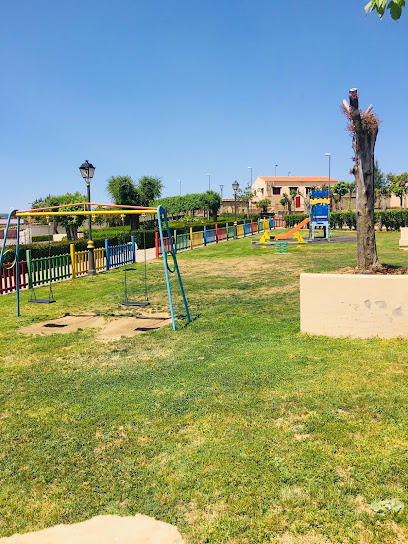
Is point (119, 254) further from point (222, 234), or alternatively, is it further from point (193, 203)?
point (193, 203)

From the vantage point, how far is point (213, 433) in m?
4.14

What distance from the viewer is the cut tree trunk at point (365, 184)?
11523mm

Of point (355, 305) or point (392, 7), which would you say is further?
point (355, 305)

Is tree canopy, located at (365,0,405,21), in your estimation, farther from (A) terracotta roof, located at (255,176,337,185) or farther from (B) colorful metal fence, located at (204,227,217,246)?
(A) terracotta roof, located at (255,176,337,185)

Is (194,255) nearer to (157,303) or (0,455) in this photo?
(157,303)

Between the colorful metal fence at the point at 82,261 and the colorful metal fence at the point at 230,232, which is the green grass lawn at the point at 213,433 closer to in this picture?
the colorful metal fence at the point at 82,261

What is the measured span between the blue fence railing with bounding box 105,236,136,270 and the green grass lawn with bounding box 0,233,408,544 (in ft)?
35.3

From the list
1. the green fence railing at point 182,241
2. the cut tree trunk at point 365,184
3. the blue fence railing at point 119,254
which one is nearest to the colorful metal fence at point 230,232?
the green fence railing at point 182,241

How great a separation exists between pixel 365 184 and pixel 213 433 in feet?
31.2

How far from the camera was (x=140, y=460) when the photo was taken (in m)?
3.76

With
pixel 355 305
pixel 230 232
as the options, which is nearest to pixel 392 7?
pixel 355 305

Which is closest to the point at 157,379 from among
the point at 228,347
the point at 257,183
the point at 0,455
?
the point at 228,347

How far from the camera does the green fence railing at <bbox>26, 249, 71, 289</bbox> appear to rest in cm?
1403

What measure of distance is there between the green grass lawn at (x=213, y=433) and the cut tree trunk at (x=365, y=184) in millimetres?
4946
